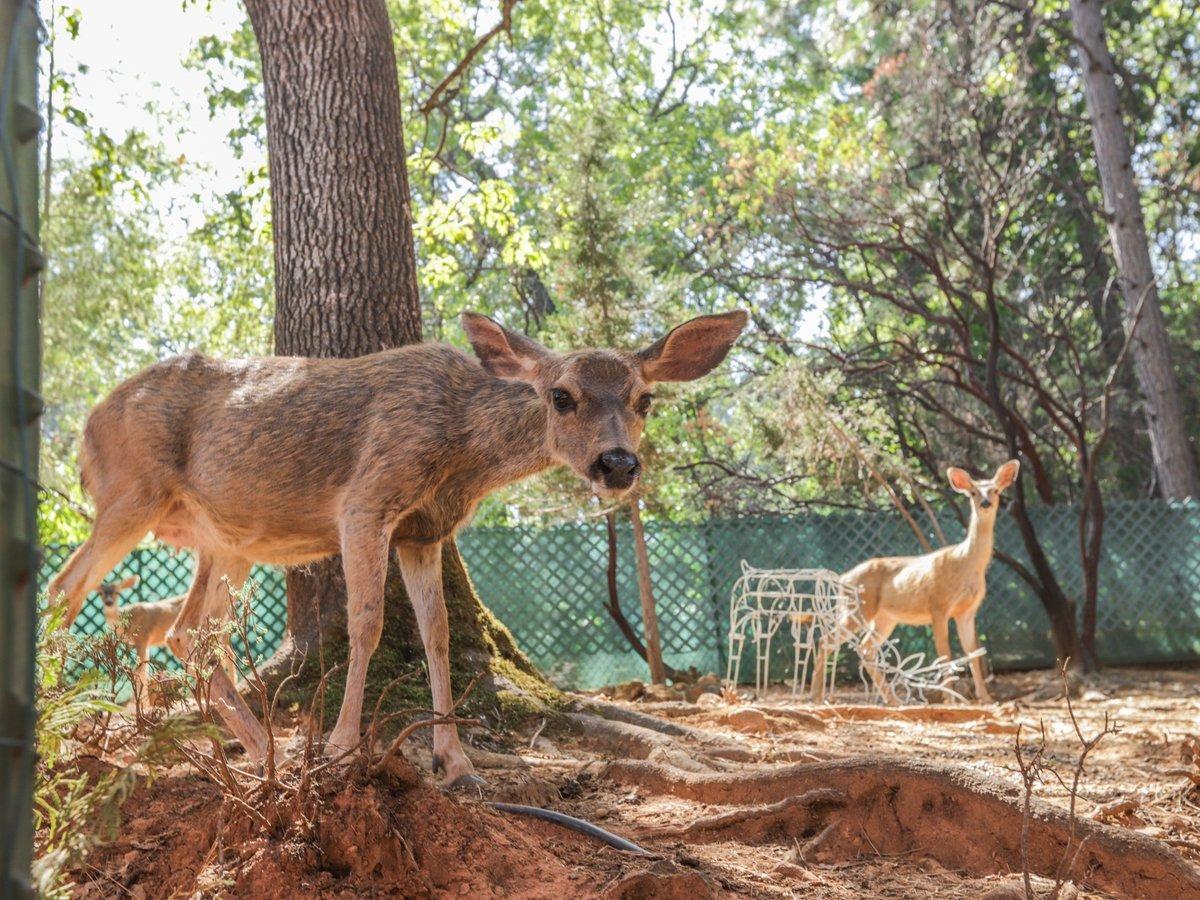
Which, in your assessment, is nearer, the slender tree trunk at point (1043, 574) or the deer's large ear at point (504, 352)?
the deer's large ear at point (504, 352)

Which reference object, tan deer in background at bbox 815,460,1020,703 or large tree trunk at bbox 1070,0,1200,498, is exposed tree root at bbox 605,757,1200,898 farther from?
large tree trunk at bbox 1070,0,1200,498

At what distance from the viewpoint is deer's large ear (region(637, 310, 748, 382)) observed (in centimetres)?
573

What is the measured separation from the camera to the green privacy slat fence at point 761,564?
1525cm

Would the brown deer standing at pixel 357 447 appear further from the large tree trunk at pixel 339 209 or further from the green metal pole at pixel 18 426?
the green metal pole at pixel 18 426

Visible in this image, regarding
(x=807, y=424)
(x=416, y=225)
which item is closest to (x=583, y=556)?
(x=807, y=424)

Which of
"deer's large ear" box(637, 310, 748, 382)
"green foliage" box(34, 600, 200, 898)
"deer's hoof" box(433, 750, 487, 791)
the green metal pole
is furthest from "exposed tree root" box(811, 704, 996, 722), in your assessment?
the green metal pole

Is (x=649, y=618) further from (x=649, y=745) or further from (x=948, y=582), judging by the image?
(x=649, y=745)

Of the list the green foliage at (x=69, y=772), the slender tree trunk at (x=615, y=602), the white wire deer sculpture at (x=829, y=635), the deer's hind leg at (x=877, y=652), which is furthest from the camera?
the slender tree trunk at (x=615, y=602)

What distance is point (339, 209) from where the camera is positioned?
716 cm

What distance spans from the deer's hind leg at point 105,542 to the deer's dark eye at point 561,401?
197cm

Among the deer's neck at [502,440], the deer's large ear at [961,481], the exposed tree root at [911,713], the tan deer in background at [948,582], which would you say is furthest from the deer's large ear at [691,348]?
the deer's large ear at [961,481]

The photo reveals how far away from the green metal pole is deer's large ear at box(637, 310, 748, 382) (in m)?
4.10

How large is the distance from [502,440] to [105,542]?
75.0 inches

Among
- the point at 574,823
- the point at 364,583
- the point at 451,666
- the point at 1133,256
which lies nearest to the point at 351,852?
the point at 574,823
